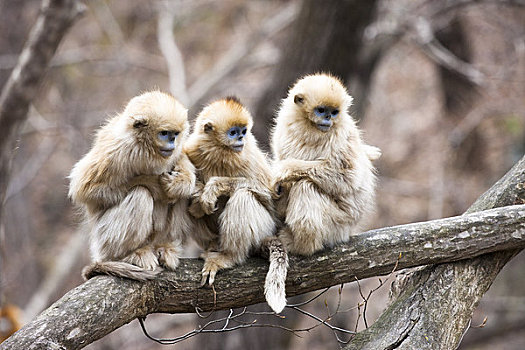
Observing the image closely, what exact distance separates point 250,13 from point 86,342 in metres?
13.0

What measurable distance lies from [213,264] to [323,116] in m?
1.40

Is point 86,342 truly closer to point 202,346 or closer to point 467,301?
point 467,301

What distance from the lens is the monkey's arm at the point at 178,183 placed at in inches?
174

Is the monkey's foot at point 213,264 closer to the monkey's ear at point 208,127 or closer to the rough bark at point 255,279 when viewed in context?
the rough bark at point 255,279

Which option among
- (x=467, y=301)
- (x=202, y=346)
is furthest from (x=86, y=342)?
(x=202, y=346)

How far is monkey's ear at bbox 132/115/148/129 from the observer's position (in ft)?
14.5

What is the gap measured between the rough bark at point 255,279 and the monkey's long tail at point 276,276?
0.57ft

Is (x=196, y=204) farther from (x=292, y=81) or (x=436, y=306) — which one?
(x=292, y=81)

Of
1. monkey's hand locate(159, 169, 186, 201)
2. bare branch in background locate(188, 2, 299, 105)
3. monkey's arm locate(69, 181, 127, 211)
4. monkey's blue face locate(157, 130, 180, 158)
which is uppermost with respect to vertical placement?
bare branch in background locate(188, 2, 299, 105)

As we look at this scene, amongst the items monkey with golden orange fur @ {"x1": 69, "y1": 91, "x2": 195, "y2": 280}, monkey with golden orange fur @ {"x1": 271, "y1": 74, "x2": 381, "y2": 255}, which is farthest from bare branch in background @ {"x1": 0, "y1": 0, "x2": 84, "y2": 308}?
monkey with golden orange fur @ {"x1": 271, "y1": 74, "x2": 381, "y2": 255}

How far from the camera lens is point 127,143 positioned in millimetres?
4410

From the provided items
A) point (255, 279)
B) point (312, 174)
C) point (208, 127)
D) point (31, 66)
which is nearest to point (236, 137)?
point (208, 127)

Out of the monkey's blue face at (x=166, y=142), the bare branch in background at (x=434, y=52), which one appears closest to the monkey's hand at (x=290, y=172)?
the monkey's blue face at (x=166, y=142)

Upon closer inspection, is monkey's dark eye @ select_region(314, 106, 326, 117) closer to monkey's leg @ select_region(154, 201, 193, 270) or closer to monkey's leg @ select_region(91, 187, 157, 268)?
monkey's leg @ select_region(154, 201, 193, 270)
